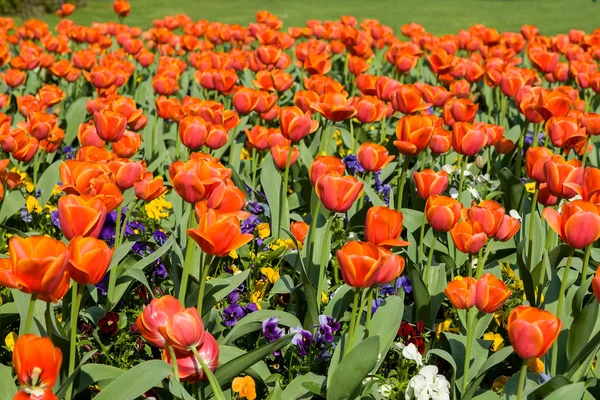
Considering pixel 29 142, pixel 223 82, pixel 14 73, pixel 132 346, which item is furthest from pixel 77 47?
pixel 132 346

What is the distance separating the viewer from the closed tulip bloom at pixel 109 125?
10.00 feet

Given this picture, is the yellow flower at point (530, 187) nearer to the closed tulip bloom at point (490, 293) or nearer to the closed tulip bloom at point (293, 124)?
the closed tulip bloom at point (293, 124)

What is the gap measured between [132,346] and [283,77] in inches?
84.0

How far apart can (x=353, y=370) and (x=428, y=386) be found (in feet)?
1.00

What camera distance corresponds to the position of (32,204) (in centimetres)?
350

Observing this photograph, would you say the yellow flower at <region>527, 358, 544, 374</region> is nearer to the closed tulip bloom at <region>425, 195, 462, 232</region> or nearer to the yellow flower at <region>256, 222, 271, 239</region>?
the closed tulip bloom at <region>425, 195, 462, 232</region>

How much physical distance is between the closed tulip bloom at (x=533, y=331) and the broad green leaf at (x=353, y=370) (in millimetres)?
372

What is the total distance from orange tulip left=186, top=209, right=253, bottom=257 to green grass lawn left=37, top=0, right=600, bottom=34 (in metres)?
11.5

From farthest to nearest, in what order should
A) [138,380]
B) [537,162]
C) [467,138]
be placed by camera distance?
[467,138]
[537,162]
[138,380]

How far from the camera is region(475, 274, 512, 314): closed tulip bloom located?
1.99m

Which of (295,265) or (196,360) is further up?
(196,360)

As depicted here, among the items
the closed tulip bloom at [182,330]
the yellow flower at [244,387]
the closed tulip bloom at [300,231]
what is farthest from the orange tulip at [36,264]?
the closed tulip bloom at [300,231]

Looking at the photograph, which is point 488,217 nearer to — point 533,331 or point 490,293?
point 490,293

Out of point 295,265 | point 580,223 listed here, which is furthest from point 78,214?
point 580,223
